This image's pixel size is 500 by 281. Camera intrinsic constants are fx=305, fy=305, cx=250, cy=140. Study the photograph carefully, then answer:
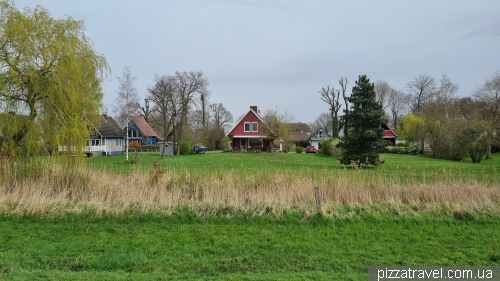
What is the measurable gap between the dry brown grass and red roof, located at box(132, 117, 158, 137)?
45361mm

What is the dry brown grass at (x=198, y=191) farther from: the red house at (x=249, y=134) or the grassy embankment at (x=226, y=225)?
the red house at (x=249, y=134)

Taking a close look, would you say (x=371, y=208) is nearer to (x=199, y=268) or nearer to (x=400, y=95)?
(x=199, y=268)


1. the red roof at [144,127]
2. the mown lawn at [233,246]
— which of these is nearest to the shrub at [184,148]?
the red roof at [144,127]

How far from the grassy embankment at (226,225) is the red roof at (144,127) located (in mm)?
45574

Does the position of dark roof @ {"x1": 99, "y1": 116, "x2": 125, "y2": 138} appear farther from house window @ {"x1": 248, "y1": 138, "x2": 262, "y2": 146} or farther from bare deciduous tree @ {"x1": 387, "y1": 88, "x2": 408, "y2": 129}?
bare deciduous tree @ {"x1": 387, "y1": 88, "x2": 408, "y2": 129}

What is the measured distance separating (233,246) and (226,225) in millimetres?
1304

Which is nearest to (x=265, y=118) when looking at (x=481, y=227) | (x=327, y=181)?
(x=327, y=181)

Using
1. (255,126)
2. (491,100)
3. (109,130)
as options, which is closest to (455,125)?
(491,100)

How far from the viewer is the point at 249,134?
42.4m

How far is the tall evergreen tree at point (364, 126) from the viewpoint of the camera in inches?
728

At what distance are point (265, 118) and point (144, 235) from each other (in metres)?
33.7

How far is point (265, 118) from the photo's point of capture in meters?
39.1

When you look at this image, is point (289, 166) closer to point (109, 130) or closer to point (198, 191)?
point (198, 191)

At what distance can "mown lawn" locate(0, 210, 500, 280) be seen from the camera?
434 centimetres
